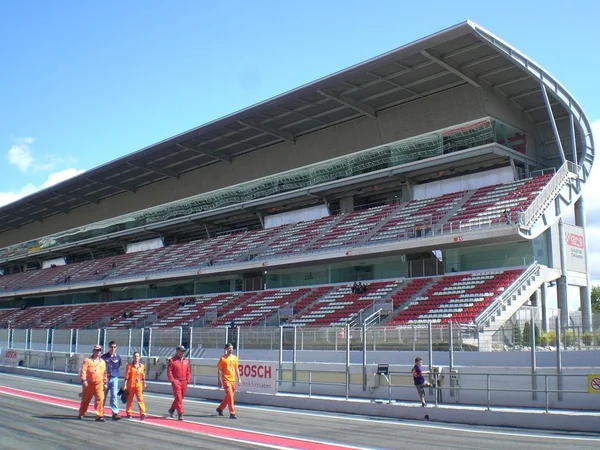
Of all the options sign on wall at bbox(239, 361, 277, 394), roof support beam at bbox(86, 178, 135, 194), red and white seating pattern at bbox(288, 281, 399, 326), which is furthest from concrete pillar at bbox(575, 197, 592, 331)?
roof support beam at bbox(86, 178, 135, 194)

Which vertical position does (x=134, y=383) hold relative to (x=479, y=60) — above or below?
below

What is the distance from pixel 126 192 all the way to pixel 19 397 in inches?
1543

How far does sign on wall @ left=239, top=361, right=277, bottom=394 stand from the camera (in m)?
19.2

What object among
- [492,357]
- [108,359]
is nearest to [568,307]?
[492,357]

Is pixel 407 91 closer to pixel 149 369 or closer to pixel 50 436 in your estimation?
pixel 149 369

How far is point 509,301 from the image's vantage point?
83.4 ft

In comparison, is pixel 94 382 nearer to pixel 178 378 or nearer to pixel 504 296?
pixel 178 378

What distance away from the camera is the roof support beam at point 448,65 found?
97.2 feet

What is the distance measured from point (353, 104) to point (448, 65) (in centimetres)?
668

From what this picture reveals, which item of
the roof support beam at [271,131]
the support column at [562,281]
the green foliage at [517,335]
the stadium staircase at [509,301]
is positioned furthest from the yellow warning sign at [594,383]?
the roof support beam at [271,131]

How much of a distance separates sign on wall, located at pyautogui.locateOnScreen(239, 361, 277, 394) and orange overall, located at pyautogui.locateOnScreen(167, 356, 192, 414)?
16.8ft

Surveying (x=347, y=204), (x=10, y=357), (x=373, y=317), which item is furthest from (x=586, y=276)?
(x=10, y=357)

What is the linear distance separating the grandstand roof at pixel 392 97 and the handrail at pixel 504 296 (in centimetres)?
711

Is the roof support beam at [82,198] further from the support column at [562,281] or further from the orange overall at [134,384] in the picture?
the orange overall at [134,384]
